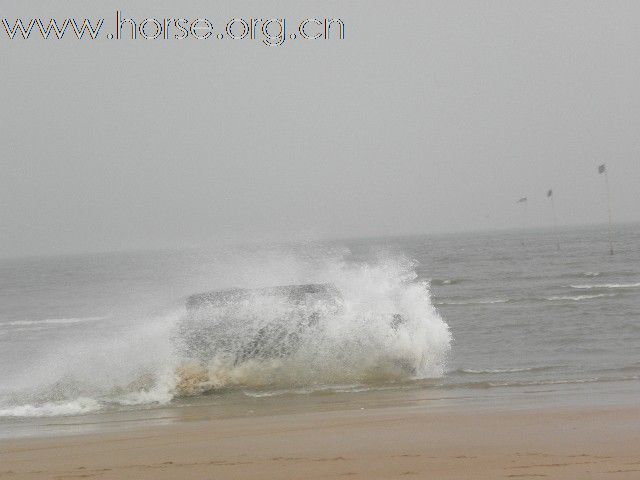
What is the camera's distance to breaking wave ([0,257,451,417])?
1303cm

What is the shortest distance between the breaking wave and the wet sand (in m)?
3.36

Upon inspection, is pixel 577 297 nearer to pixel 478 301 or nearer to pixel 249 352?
pixel 478 301

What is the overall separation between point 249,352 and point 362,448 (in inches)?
235

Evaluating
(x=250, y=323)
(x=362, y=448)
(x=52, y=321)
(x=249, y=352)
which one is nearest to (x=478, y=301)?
(x=52, y=321)

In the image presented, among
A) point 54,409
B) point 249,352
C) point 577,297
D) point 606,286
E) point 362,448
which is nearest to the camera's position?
point 362,448

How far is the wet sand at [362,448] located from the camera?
266 inches

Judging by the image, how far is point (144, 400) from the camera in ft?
40.4

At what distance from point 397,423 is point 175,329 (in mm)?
5910

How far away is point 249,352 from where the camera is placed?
13.5 meters

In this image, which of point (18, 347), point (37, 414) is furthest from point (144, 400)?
point (18, 347)

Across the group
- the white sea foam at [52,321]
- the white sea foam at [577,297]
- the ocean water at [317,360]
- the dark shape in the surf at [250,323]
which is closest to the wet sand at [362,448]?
the ocean water at [317,360]

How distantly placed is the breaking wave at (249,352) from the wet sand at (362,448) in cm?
336

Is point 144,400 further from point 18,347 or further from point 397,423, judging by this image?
point 18,347

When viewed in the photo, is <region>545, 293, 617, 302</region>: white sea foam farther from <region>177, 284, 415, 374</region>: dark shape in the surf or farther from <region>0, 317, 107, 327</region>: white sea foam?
<region>0, 317, 107, 327</region>: white sea foam
